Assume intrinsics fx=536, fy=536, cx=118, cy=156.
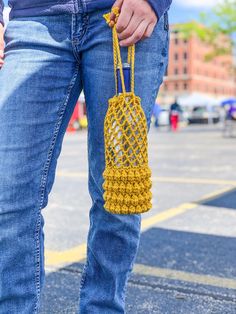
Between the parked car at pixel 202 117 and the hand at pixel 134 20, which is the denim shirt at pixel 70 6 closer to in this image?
the hand at pixel 134 20

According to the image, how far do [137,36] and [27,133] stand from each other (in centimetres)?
41

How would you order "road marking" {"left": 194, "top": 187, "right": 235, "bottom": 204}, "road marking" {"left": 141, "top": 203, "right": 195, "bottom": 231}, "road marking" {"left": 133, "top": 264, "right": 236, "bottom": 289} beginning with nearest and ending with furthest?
"road marking" {"left": 133, "top": 264, "right": 236, "bottom": 289}, "road marking" {"left": 141, "top": 203, "right": 195, "bottom": 231}, "road marking" {"left": 194, "top": 187, "right": 235, "bottom": 204}

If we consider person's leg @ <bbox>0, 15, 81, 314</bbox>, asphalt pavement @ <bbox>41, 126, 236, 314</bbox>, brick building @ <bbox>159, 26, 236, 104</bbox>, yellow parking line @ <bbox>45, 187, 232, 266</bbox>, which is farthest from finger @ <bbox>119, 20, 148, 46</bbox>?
brick building @ <bbox>159, 26, 236, 104</bbox>

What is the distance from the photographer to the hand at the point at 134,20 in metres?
1.47

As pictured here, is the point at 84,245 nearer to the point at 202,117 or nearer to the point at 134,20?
the point at 134,20

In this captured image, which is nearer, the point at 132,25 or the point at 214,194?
the point at 132,25

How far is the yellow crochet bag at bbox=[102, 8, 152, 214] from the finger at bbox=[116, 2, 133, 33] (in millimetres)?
20

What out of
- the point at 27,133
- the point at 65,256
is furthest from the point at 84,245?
Answer: the point at 27,133

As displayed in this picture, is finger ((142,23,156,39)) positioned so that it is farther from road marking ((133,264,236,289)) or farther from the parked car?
the parked car

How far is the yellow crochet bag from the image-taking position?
1.45m

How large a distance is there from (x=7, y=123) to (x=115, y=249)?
0.53m

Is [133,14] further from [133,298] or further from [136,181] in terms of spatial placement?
[133,298]

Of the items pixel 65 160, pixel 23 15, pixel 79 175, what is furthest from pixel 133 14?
pixel 65 160

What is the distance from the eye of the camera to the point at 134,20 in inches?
58.7
